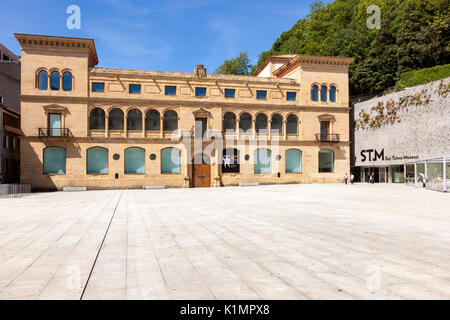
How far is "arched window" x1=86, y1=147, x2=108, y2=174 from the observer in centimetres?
3253

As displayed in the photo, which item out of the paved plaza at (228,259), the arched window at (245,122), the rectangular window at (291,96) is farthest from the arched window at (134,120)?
the paved plaza at (228,259)

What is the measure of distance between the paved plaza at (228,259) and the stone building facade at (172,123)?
2357cm

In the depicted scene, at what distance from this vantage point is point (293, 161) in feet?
122

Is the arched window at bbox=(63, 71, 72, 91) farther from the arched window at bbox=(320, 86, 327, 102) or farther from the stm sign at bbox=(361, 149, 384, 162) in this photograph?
the stm sign at bbox=(361, 149, 384, 162)

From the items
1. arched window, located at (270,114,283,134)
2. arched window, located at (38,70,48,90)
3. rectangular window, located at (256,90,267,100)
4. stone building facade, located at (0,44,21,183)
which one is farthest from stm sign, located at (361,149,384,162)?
stone building facade, located at (0,44,21,183)

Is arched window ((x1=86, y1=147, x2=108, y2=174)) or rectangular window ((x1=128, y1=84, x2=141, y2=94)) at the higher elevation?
rectangular window ((x1=128, y1=84, x2=141, y2=94))

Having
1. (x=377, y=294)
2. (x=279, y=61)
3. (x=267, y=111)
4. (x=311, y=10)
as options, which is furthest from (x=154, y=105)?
(x=311, y=10)

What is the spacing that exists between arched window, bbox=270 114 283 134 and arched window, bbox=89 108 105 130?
18.4 m

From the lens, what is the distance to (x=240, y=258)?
5.90 metres

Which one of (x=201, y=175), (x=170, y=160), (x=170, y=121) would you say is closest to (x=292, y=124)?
(x=201, y=175)

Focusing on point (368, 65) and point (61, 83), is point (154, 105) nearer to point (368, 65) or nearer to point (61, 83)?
point (61, 83)

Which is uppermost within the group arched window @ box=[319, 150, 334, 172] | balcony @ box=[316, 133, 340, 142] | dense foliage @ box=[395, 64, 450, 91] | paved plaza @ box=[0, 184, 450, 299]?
dense foliage @ box=[395, 64, 450, 91]

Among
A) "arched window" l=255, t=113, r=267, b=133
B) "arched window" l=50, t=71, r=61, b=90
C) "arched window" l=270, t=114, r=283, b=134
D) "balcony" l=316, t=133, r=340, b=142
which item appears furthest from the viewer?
"balcony" l=316, t=133, r=340, b=142
